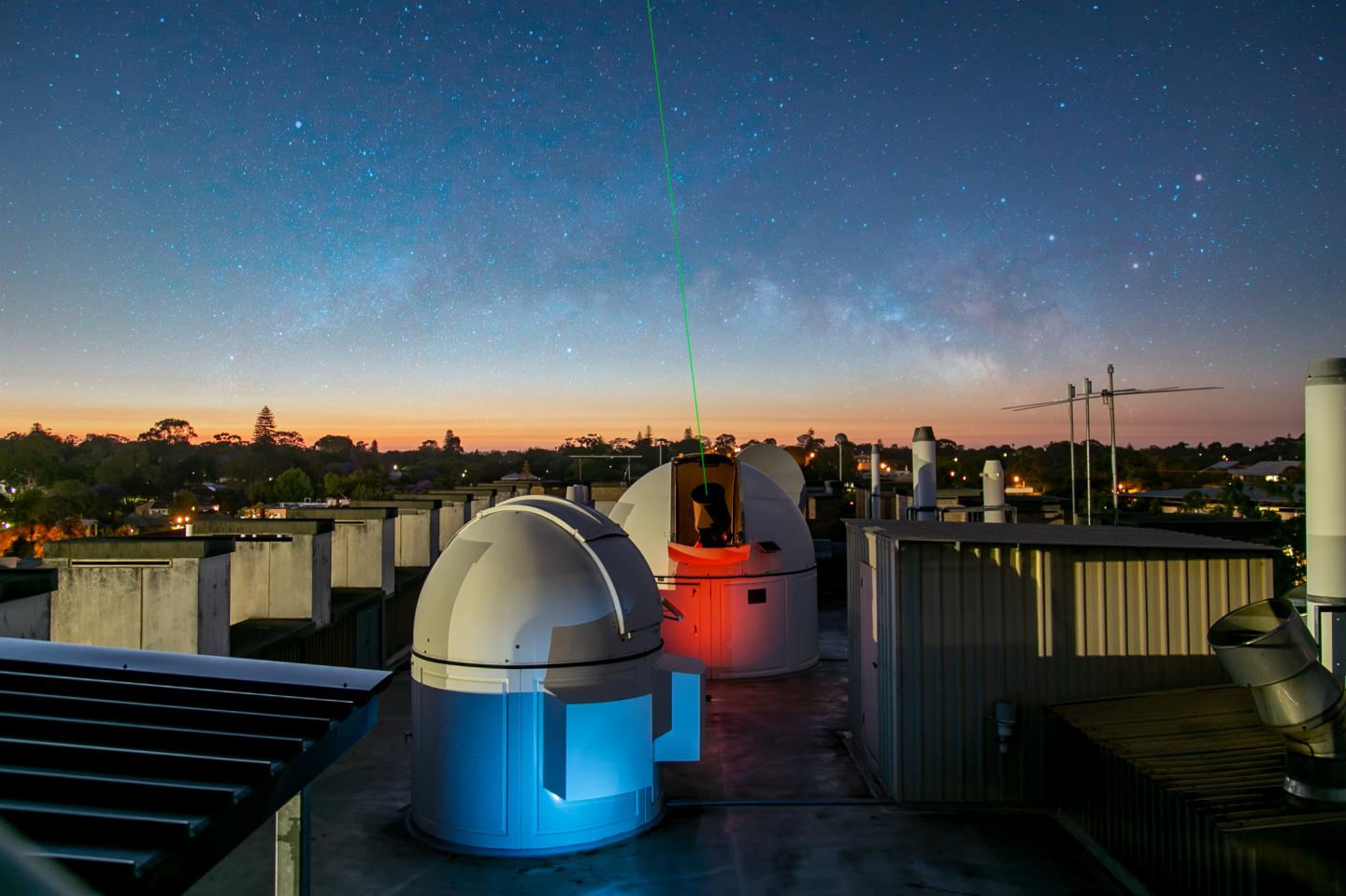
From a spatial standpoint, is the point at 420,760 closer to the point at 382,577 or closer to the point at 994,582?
the point at 994,582

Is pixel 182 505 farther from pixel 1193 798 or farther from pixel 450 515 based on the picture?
pixel 1193 798

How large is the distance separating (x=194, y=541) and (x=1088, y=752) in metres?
9.71

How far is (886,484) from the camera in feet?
127

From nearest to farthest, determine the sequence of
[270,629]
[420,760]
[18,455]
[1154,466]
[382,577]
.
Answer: [420,760] < [270,629] < [382,577] < [18,455] < [1154,466]

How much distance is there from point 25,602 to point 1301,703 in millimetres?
10420

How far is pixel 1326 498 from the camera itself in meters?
7.18

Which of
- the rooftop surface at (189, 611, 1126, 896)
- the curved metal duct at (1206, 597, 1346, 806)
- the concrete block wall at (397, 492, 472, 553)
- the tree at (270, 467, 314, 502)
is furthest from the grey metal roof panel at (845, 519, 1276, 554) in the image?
the tree at (270, 467, 314, 502)

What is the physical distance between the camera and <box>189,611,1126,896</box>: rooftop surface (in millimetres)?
7723

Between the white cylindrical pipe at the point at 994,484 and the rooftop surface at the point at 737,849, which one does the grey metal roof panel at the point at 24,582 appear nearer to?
the rooftop surface at the point at 737,849

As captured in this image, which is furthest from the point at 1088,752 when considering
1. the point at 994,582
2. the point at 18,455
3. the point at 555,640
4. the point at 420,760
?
the point at 18,455

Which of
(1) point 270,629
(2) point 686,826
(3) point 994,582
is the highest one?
(3) point 994,582

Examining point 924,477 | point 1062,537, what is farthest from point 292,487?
point 1062,537

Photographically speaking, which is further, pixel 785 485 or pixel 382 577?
pixel 785 485

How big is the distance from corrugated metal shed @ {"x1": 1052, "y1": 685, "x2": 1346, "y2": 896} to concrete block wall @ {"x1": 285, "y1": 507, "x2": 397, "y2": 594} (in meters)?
11.8
